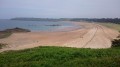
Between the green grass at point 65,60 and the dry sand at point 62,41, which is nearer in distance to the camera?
the green grass at point 65,60

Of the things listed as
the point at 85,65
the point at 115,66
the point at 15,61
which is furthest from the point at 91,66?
the point at 15,61

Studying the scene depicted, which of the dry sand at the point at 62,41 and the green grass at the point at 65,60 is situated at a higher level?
the green grass at the point at 65,60

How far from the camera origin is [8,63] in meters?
11.1

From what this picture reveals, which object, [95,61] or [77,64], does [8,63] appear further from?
[95,61]

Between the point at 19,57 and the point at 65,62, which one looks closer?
the point at 65,62

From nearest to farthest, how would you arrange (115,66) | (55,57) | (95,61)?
1. (115,66)
2. (95,61)
3. (55,57)

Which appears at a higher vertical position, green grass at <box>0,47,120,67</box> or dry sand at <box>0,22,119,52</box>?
green grass at <box>0,47,120,67</box>

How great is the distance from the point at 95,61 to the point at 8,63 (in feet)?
14.7

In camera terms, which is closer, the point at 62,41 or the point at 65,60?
the point at 65,60

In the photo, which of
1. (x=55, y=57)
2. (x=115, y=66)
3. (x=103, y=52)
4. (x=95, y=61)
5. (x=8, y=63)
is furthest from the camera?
(x=103, y=52)

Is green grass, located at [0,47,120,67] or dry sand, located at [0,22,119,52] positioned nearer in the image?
green grass, located at [0,47,120,67]

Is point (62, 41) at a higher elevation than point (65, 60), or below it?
below

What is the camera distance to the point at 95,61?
10.3 metres

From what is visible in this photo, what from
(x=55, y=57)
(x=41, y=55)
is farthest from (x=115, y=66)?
(x=41, y=55)
